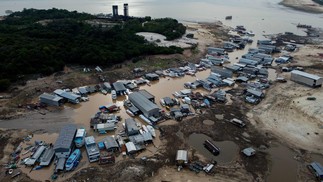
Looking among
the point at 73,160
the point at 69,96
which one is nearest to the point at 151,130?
the point at 73,160

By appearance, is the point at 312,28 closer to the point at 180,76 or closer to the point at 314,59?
the point at 314,59

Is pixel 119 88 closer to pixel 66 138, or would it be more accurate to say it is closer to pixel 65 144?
pixel 66 138

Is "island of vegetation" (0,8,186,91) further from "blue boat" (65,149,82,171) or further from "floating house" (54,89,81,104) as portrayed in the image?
"blue boat" (65,149,82,171)

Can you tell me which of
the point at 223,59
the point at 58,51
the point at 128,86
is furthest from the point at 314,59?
the point at 58,51

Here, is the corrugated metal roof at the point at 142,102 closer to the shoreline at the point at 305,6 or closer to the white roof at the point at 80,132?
the white roof at the point at 80,132

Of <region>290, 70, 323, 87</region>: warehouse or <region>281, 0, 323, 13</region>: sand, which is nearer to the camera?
<region>290, 70, 323, 87</region>: warehouse

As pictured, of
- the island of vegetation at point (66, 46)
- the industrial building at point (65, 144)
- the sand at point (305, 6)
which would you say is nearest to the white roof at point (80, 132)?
the industrial building at point (65, 144)

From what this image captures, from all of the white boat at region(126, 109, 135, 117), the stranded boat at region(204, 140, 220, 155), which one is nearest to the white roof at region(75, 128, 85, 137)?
the white boat at region(126, 109, 135, 117)
